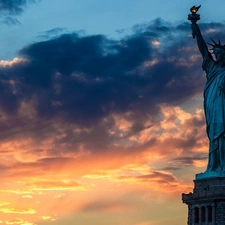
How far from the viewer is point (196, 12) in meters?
81.1

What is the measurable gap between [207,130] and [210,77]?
3.76 metres

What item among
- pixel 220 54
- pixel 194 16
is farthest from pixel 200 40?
pixel 220 54

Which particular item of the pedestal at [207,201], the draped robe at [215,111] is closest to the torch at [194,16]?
the draped robe at [215,111]

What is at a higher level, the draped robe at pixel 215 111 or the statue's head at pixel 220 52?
the statue's head at pixel 220 52

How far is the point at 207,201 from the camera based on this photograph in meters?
75.5

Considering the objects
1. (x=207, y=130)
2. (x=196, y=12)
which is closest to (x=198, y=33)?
(x=196, y=12)

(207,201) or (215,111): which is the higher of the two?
(215,111)

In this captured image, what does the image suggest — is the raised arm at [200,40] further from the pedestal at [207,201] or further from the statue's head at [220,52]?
the pedestal at [207,201]

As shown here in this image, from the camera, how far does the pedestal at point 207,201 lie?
74.8m

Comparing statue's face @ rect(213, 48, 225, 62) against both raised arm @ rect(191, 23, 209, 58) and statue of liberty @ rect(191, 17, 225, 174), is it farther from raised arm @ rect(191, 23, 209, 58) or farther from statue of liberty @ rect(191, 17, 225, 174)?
raised arm @ rect(191, 23, 209, 58)

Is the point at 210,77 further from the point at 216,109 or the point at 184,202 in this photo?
the point at 184,202

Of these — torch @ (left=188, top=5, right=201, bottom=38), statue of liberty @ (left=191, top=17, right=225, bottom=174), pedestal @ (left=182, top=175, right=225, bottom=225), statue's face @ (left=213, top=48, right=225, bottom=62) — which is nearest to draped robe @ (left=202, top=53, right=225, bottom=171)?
statue of liberty @ (left=191, top=17, right=225, bottom=174)

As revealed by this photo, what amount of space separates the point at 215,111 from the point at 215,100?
778mm

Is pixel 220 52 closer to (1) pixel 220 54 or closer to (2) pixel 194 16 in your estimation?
(1) pixel 220 54
